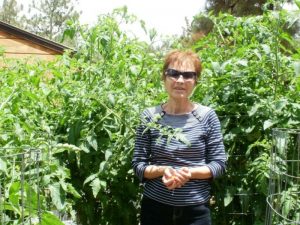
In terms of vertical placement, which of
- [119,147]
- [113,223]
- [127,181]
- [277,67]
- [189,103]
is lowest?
[113,223]

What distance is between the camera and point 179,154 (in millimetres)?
2072

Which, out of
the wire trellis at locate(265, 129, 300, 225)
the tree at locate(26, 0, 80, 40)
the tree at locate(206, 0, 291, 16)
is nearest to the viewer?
the wire trellis at locate(265, 129, 300, 225)

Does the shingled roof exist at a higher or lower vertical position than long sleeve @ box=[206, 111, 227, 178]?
higher

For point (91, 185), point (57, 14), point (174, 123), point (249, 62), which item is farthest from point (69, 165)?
point (57, 14)

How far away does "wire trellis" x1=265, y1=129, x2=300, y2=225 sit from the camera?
226cm

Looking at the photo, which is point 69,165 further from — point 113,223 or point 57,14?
point 57,14

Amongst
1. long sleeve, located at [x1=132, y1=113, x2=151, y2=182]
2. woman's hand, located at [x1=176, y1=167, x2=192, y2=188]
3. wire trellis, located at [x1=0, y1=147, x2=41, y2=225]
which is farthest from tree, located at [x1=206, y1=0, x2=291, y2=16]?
wire trellis, located at [x1=0, y1=147, x2=41, y2=225]

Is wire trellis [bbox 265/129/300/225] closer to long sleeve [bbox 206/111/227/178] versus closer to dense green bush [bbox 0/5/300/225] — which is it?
dense green bush [bbox 0/5/300/225]

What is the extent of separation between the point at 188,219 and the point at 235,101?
2.48 feet

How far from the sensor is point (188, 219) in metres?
2.06

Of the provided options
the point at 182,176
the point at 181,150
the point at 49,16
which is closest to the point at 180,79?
the point at 181,150

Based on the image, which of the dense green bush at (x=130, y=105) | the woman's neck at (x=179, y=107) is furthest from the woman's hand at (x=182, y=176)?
the dense green bush at (x=130, y=105)

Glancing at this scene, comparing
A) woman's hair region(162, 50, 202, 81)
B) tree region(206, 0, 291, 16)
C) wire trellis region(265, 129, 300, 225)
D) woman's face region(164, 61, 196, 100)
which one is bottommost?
wire trellis region(265, 129, 300, 225)

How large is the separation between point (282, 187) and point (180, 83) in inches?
30.3
